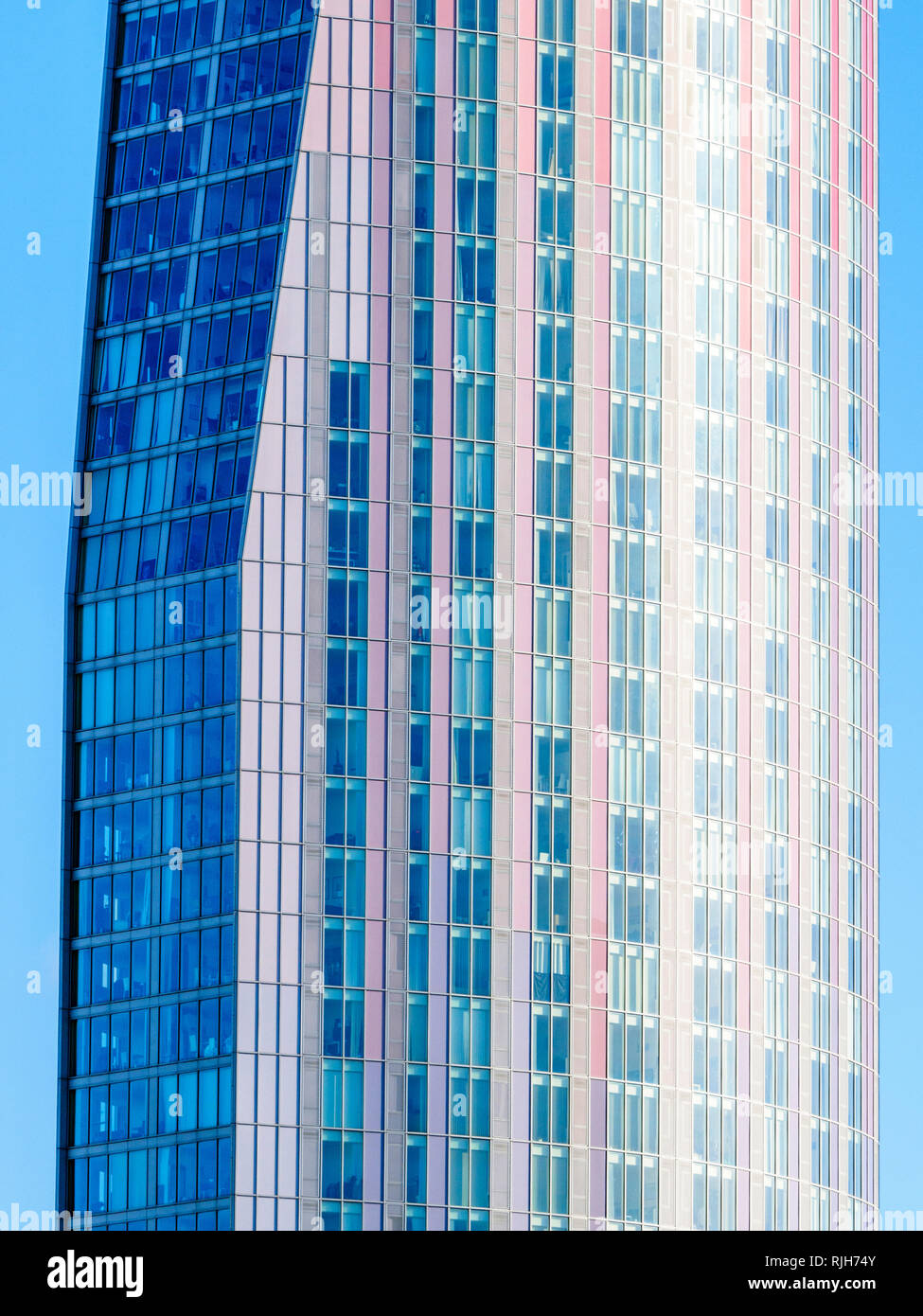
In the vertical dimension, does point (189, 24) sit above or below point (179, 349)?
above

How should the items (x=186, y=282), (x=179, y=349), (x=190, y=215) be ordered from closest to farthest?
(x=179, y=349), (x=186, y=282), (x=190, y=215)

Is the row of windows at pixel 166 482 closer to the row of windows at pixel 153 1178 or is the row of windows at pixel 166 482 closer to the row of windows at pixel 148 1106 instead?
the row of windows at pixel 148 1106

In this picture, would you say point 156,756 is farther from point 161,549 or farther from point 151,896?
point 161,549

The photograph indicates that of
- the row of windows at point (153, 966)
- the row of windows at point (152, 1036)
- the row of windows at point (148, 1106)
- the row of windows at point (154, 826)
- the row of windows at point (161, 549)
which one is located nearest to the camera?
the row of windows at point (148, 1106)

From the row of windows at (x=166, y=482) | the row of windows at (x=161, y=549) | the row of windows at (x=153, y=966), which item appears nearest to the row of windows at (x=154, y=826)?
the row of windows at (x=153, y=966)

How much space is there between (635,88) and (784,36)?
1474 cm

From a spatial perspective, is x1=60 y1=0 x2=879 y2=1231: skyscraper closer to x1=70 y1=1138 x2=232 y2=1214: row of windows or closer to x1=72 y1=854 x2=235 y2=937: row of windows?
x1=70 y1=1138 x2=232 y2=1214: row of windows

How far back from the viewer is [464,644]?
156 metres

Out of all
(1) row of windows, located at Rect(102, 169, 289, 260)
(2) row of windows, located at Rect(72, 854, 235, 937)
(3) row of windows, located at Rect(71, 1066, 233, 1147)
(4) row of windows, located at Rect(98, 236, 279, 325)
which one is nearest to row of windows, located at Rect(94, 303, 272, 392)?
(4) row of windows, located at Rect(98, 236, 279, 325)

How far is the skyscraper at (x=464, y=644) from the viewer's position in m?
150

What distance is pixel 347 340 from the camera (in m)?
158

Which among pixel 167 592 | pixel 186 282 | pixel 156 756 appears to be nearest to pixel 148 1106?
pixel 156 756

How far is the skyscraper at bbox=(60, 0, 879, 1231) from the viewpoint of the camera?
150 m

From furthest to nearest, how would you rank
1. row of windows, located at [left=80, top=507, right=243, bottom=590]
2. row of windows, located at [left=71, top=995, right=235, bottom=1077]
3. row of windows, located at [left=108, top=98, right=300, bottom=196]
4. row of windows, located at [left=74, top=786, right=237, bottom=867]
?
row of windows, located at [left=108, top=98, right=300, bottom=196], row of windows, located at [left=80, top=507, right=243, bottom=590], row of windows, located at [left=74, top=786, right=237, bottom=867], row of windows, located at [left=71, top=995, right=235, bottom=1077]
